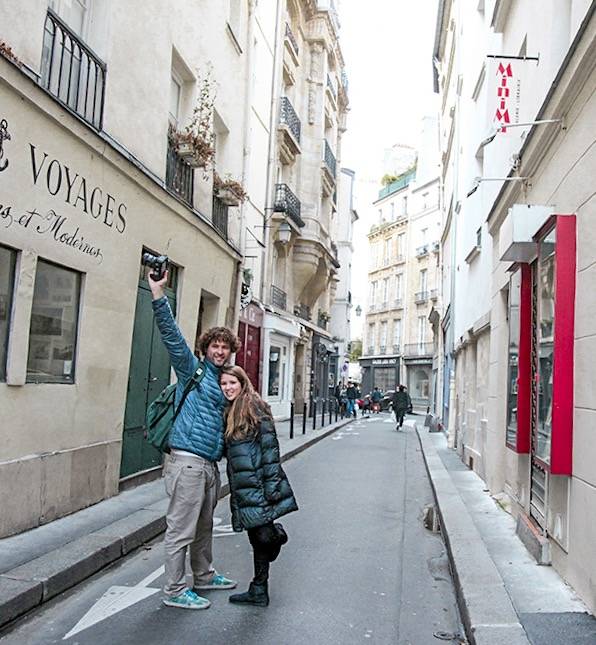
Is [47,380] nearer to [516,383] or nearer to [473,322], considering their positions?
[516,383]

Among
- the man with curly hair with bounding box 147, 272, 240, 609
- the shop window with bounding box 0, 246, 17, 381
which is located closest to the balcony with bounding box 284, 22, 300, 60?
the shop window with bounding box 0, 246, 17, 381

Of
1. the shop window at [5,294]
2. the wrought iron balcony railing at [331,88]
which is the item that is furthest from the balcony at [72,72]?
the wrought iron balcony railing at [331,88]

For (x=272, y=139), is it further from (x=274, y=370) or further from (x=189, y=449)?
(x=189, y=449)

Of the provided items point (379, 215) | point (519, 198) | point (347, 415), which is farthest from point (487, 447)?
point (379, 215)

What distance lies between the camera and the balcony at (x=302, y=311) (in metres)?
24.8

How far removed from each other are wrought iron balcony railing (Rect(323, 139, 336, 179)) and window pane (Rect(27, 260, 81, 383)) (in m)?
19.7

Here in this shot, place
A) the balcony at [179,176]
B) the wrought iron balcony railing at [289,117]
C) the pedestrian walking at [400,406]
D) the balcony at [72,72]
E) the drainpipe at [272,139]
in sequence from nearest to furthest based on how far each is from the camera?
the balcony at [72,72] < the balcony at [179,176] < the drainpipe at [272,139] < the wrought iron balcony railing at [289,117] < the pedestrian walking at [400,406]

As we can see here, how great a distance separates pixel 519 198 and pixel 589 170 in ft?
9.40

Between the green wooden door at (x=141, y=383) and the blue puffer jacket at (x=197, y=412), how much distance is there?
3981mm

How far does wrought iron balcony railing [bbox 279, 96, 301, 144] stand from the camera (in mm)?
20739

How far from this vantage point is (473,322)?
1240 cm

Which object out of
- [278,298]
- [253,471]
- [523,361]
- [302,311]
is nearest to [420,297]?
[302,311]

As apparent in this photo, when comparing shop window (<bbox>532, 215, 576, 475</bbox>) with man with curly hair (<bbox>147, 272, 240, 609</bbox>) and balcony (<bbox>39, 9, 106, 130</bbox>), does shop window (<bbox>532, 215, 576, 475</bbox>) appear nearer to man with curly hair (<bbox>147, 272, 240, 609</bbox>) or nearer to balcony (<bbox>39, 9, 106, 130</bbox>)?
man with curly hair (<bbox>147, 272, 240, 609</bbox>)

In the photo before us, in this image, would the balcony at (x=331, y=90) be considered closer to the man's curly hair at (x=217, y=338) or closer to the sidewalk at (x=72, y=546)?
the sidewalk at (x=72, y=546)
